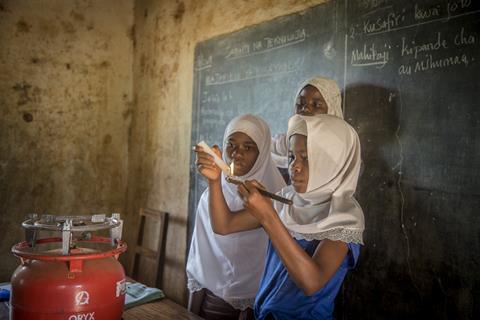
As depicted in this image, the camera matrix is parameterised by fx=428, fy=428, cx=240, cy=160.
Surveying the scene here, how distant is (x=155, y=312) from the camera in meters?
1.88

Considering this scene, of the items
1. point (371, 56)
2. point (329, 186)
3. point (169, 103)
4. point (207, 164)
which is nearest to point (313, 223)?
point (329, 186)

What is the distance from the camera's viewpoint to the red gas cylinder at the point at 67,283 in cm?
132

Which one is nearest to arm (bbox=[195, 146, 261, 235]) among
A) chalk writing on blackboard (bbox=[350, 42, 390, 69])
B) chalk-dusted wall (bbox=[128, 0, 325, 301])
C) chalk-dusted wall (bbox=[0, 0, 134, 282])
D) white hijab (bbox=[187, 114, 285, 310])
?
white hijab (bbox=[187, 114, 285, 310])

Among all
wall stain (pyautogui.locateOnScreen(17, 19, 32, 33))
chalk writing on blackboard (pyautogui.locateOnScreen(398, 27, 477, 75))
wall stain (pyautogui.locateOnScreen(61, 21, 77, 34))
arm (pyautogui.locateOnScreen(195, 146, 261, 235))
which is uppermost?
wall stain (pyautogui.locateOnScreen(61, 21, 77, 34))

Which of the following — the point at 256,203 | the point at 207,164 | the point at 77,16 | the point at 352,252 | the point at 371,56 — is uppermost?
the point at 77,16

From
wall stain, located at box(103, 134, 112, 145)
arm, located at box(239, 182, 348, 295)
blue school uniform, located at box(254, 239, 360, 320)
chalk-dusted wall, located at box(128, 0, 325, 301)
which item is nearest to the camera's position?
arm, located at box(239, 182, 348, 295)

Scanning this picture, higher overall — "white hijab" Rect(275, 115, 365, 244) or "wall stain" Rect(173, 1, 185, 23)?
"wall stain" Rect(173, 1, 185, 23)

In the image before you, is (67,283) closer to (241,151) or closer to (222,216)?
(222,216)

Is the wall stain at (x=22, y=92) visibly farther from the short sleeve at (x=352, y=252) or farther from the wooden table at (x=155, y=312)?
the short sleeve at (x=352, y=252)

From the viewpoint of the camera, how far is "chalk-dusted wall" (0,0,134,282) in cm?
373

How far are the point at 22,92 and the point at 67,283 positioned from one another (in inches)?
116

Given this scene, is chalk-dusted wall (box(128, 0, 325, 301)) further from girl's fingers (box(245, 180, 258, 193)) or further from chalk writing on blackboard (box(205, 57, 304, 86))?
girl's fingers (box(245, 180, 258, 193))

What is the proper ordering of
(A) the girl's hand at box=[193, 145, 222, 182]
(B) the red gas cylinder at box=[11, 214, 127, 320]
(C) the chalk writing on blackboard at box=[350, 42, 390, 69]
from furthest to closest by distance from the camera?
(C) the chalk writing on blackboard at box=[350, 42, 390, 69], (A) the girl's hand at box=[193, 145, 222, 182], (B) the red gas cylinder at box=[11, 214, 127, 320]

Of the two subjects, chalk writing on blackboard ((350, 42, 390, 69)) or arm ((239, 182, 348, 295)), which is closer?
arm ((239, 182, 348, 295))
